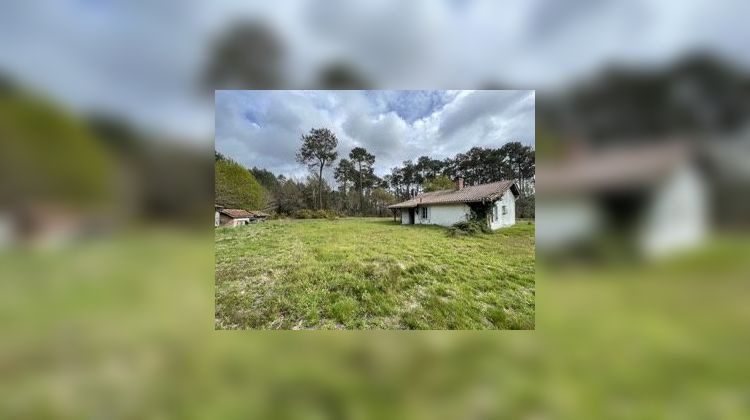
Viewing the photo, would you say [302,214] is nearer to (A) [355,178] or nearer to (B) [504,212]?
(A) [355,178]

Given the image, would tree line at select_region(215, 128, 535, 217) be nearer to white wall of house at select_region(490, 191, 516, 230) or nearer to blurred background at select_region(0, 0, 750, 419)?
white wall of house at select_region(490, 191, 516, 230)

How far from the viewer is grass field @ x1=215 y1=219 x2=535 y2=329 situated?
307 cm

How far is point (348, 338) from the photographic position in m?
2.91

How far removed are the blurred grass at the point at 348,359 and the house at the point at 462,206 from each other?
809 mm

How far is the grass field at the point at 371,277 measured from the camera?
121 inches

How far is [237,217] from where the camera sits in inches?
128
